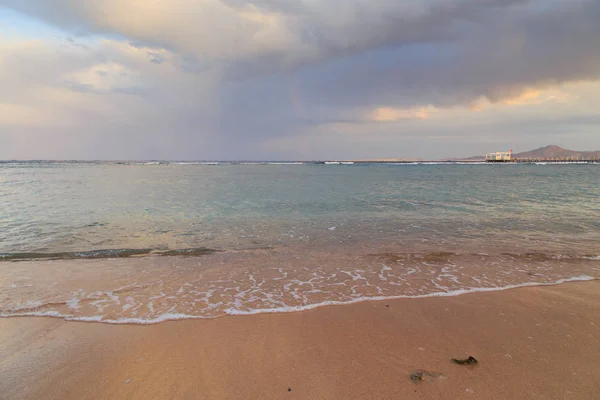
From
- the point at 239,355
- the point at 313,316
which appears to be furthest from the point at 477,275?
the point at 239,355

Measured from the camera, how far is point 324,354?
13.1ft

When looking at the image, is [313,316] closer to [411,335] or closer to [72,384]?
[411,335]

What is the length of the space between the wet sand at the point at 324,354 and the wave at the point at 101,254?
3.95m

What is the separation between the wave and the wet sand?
395 centimetres

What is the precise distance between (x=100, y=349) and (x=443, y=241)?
9854mm

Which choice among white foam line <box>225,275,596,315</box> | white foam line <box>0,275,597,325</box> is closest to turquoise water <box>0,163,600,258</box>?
white foam line <box>225,275,596,315</box>

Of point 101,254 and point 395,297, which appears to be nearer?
point 395,297

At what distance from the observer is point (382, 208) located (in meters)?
17.5

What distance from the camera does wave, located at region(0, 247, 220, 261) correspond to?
8551mm

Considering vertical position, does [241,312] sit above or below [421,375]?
below

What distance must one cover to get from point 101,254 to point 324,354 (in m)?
7.89

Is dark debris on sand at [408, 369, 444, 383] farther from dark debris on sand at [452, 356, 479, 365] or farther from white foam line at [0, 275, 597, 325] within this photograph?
white foam line at [0, 275, 597, 325]

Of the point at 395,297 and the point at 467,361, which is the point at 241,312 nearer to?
the point at 395,297

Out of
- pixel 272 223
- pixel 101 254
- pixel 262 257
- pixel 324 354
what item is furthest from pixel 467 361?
pixel 272 223
